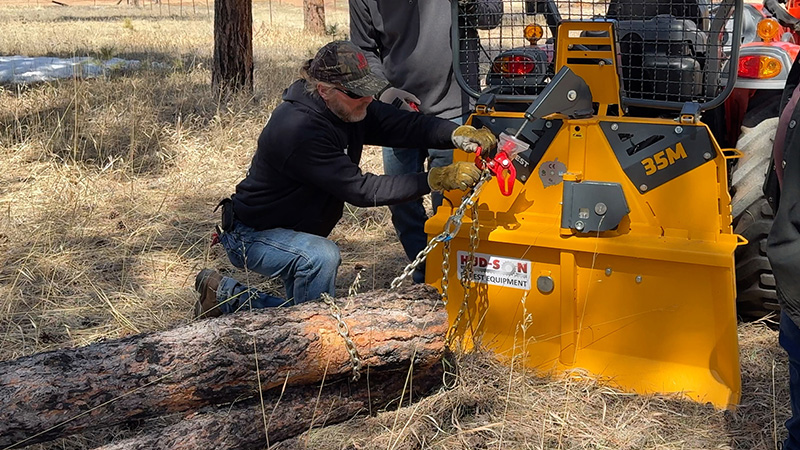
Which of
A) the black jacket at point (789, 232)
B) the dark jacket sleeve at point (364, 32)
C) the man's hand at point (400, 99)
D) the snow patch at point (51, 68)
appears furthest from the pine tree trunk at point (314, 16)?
the black jacket at point (789, 232)

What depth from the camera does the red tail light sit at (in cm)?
362

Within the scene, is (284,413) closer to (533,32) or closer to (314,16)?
(533,32)

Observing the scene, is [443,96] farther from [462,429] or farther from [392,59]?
[462,429]

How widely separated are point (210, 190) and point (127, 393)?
372cm

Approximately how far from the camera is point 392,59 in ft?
14.5

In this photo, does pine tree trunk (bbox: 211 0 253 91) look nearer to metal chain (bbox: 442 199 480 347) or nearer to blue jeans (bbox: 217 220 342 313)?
blue jeans (bbox: 217 220 342 313)

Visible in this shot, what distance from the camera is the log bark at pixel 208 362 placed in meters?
2.50

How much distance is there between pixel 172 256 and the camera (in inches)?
A: 195

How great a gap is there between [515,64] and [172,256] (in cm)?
252

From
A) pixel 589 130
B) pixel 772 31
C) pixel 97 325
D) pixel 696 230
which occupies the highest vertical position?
pixel 772 31

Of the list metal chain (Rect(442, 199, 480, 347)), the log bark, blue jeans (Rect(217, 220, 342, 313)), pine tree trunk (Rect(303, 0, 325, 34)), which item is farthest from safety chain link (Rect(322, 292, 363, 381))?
pine tree trunk (Rect(303, 0, 325, 34))

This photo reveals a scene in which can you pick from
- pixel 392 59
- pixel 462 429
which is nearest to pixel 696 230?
pixel 462 429

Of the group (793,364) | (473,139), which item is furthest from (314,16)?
(793,364)

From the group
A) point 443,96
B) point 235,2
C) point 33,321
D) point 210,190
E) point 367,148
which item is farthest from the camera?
point 235,2
